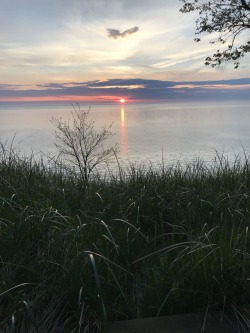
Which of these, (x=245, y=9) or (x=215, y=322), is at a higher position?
(x=245, y=9)

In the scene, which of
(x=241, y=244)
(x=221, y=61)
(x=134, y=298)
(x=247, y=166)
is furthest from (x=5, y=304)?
(x=221, y=61)

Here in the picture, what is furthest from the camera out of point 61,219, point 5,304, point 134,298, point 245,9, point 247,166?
point 245,9

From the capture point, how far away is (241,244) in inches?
120

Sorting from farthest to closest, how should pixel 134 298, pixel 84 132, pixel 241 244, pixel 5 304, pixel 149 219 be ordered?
1. pixel 84 132
2. pixel 149 219
3. pixel 241 244
4. pixel 134 298
5. pixel 5 304

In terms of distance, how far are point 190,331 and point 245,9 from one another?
1020cm

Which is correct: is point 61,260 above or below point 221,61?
below

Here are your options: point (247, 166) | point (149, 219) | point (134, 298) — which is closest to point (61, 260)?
point (134, 298)

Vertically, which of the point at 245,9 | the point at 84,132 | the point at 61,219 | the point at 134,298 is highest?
the point at 245,9

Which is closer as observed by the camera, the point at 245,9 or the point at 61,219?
the point at 61,219

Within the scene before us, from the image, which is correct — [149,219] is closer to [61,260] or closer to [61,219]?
[61,219]

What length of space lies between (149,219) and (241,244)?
123cm

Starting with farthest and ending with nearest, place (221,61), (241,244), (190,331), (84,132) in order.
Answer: (84,132) → (221,61) → (241,244) → (190,331)

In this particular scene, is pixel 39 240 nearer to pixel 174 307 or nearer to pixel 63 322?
pixel 63 322

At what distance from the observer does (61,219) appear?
3764mm
